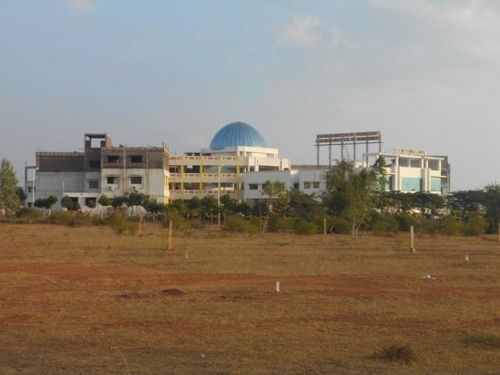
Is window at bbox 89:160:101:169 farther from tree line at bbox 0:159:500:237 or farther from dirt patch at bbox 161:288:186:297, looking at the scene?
dirt patch at bbox 161:288:186:297

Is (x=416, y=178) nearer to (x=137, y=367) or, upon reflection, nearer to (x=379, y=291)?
(x=379, y=291)

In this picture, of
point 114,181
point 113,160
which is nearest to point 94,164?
point 113,160

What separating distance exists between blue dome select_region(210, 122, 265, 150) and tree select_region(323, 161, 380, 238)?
58.3 metres

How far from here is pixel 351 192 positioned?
5150 cm

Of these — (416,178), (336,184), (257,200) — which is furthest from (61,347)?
(416,178)

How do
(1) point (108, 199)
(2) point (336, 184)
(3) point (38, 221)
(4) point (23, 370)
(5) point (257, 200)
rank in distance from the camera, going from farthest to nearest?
(5) point (257, 200) < (1) point (108, 199) < (3) point (38, 221) < (2) point (336, 184) < (4) point (23, 370)

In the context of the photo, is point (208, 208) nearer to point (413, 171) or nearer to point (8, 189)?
point (8, 189)

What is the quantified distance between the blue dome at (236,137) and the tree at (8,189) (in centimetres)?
4255

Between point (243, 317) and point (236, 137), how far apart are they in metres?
99.3

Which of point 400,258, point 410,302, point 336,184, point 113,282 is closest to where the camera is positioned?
point 410,302

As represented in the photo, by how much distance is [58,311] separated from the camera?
47.8ft

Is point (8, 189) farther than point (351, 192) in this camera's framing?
Yes

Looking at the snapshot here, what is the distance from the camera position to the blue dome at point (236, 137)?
112463 millimetres

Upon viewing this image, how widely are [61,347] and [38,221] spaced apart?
60027 mm
